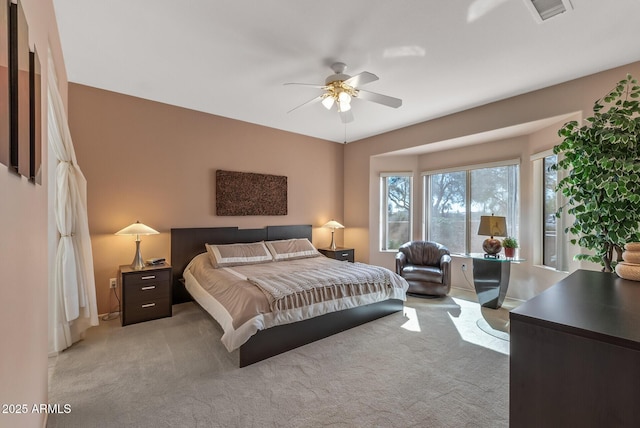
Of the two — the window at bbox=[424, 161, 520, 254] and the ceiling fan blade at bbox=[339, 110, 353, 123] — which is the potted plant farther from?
the ceiling fan blade at bbox=[339, 110, 353, 123]

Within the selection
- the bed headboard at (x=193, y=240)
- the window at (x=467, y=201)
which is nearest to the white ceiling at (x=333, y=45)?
the window at (x=467, y=201)

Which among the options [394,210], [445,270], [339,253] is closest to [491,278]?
[445,270]

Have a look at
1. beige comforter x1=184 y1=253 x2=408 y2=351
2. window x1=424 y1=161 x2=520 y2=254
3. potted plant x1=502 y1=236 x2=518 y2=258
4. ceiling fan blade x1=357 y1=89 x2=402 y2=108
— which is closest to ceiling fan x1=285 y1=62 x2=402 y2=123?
ceiling fan blade x1=357 y1=89 x2=402 y2=108

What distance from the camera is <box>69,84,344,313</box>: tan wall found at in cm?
352

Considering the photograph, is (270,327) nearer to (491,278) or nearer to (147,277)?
(147,277)

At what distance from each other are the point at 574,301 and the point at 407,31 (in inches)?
87.0

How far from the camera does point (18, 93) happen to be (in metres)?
0.97

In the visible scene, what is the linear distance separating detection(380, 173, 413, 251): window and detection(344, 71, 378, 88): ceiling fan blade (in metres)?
3.14

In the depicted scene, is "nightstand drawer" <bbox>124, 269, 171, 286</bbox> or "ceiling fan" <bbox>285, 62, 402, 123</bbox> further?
"nightstand drawer" <bbox>124, 269, 171, 286</bbox>

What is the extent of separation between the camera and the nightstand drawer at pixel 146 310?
3.29 m

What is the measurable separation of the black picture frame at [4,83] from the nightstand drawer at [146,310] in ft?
9.77

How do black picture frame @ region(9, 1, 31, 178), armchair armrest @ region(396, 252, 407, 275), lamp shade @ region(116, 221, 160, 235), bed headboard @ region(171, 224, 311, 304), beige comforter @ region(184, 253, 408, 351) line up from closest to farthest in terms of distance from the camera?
black picture frame @ region(9, 1, 31, 178), beige comforter @ region(184, 253, 408, 351), lamp shade @ region(116, 221, 160, 235), bed headboard @ region(171, 224, 311, 304), armchair armrest @ region(396, 252, 407, 275)

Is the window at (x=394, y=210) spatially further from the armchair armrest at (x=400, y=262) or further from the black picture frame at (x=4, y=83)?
the black picture frame at (x=4, y=83)

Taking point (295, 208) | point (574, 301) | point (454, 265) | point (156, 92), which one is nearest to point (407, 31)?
point (574, 301)
